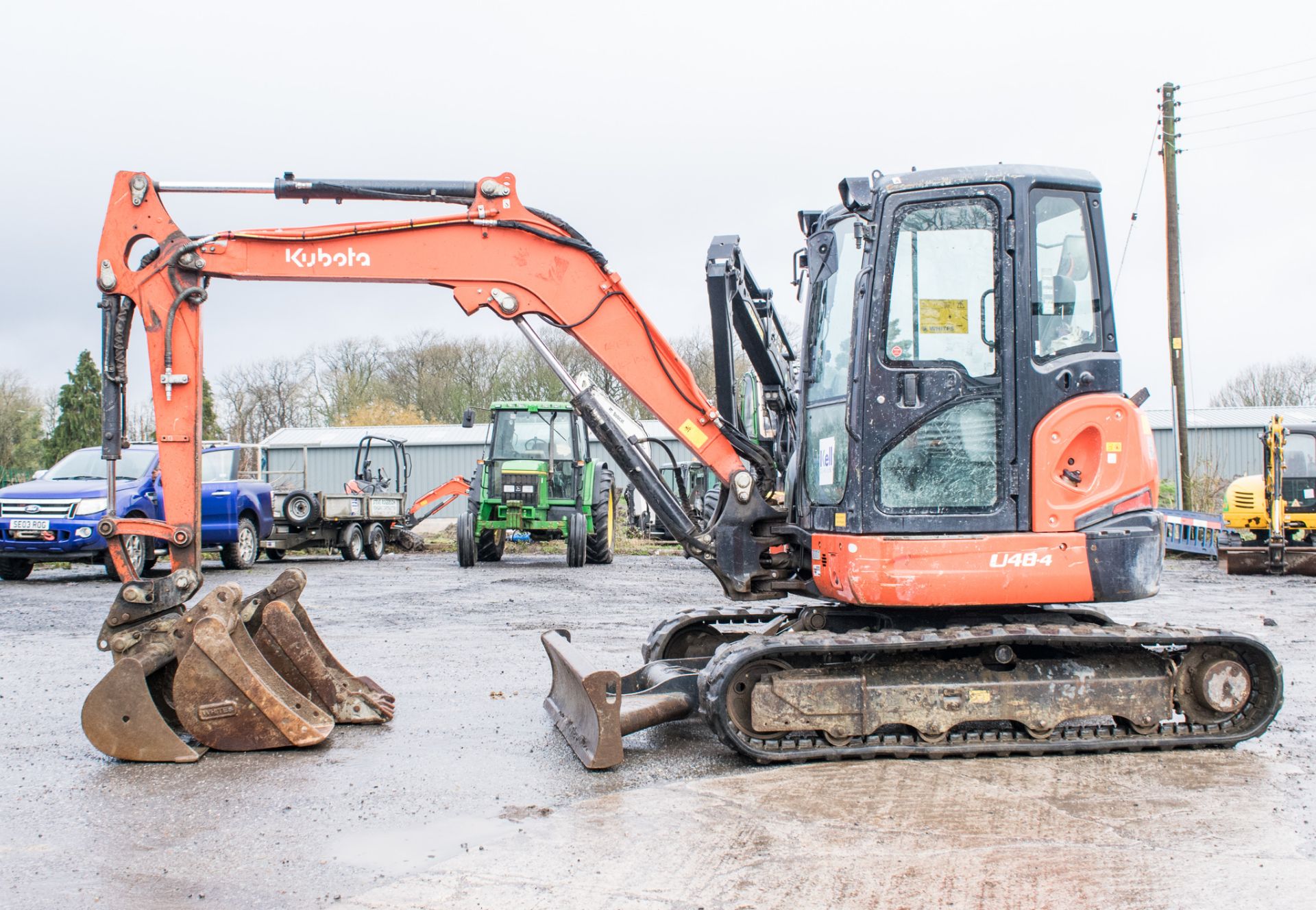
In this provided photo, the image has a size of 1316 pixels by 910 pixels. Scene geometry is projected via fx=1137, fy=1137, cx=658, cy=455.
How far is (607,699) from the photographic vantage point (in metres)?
5.55

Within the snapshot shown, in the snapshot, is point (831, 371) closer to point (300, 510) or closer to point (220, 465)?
point (220, 465)

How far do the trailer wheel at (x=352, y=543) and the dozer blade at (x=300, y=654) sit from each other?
580 inches

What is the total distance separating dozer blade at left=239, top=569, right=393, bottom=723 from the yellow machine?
15.8 metres

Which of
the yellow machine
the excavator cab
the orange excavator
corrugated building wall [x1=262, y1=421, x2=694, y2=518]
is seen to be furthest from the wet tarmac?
corrugated building wall [x1=262, y1=421, x2=694, y2=518]

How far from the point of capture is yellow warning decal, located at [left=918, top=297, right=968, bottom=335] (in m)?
5.87

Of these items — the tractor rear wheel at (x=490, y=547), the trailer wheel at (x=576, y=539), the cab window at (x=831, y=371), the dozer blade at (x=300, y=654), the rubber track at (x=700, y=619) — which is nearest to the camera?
the cab window at (x=831, y=371)

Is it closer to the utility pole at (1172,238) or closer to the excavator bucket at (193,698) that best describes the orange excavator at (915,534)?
the excavator bucket at (193,698)

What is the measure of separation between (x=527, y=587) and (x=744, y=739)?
1006cm

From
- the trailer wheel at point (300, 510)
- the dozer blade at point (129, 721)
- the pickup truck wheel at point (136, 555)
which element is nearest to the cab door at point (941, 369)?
the dozer blade at point (129, 721)

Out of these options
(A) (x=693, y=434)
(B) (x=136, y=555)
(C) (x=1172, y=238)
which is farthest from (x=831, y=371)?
(C) (x=1172, y=238)

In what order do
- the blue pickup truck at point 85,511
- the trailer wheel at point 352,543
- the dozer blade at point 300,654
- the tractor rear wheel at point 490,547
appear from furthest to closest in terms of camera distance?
the trailer wheel at point 352,543 → the tractor rear wheel at point 490,547 → the blue pickup truck at point 85,511 → the dozer blade at point 300,654

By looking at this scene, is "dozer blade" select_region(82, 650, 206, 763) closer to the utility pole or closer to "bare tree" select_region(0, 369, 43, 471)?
the utility pole

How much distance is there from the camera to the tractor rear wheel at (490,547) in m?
20.1

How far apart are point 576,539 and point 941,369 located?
535 inches
